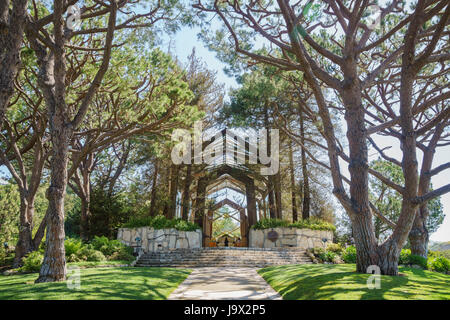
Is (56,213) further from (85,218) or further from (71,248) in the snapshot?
(85,218)

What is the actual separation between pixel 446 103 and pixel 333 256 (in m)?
6.70

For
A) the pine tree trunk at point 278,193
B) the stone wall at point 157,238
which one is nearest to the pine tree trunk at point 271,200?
the pine tree trunk at point 278,193

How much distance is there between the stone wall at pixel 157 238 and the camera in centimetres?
1355

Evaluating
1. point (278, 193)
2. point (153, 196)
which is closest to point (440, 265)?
point (278, 193)

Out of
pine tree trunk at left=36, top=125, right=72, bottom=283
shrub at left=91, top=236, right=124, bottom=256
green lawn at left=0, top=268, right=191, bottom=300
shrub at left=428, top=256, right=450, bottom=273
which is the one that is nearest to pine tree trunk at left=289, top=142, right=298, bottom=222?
shrub at left=428, top=256, right=450, bottom=273

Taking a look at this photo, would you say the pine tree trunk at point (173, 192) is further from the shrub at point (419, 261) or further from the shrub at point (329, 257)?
the shrub at point (419, 261)

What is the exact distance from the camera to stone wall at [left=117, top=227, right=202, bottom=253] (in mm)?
13547

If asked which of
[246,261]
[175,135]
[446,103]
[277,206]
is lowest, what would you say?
[246,261]

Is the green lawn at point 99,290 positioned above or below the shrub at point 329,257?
above

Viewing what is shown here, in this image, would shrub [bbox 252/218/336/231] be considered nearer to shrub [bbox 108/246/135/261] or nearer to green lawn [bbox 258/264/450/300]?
shrub [bbox 108/246/135/261]

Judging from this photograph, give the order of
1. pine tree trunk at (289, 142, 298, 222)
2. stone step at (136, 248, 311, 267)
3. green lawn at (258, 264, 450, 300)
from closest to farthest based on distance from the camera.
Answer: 1. green lawn at (258, 264, 450, 300)
2. stone step at (136, 248, 311, 267)
3. pine tree trunk at (289, 142, 298, 222)
